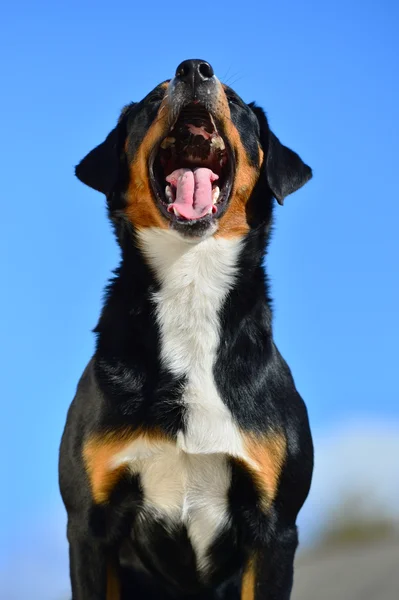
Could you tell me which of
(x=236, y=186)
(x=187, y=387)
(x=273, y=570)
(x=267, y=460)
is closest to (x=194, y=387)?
(x=187, y=387)

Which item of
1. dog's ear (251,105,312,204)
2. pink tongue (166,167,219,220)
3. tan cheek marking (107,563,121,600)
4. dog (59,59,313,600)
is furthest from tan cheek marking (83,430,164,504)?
dog's ear (251,105,312,204)

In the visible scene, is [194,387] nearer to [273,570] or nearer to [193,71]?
[273,570]

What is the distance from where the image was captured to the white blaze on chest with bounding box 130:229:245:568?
3.94m

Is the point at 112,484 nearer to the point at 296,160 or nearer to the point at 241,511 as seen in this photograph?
the point at 241,511

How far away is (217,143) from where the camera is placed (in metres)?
4.47

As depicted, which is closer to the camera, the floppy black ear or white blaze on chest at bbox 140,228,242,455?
white blaze on chest at bbox 140,228,242,455

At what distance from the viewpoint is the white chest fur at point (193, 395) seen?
12.9 ft

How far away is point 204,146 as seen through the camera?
451 cm

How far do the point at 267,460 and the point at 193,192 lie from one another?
1.43 metres

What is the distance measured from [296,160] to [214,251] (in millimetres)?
816

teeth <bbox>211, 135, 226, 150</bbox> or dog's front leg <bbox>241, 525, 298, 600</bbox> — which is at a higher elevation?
teeth <bbox>211, 135, 226, 150</bbox>

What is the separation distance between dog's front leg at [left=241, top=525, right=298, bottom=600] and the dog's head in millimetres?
1575

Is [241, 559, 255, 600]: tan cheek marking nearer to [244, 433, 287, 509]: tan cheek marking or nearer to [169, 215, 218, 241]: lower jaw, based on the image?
[244, 433, 287, 509]: tan cheek marking

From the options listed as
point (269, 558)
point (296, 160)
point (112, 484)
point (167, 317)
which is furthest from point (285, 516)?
point (296, 160)
